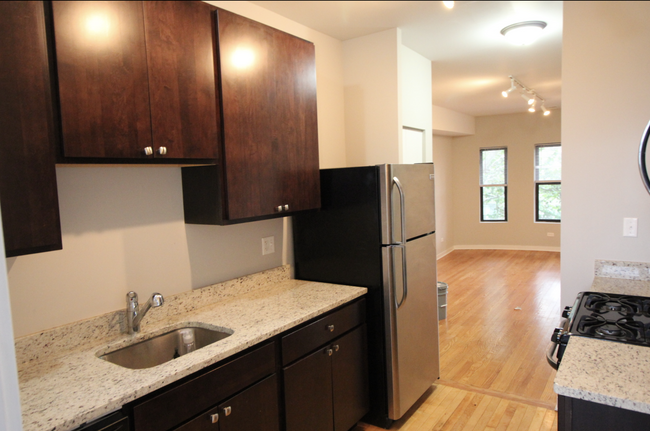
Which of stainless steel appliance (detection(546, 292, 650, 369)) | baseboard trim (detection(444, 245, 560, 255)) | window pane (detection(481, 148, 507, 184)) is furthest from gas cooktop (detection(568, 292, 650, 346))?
window pane (detection(481, 148, 507, 184))

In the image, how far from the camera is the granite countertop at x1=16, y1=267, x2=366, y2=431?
109 cm

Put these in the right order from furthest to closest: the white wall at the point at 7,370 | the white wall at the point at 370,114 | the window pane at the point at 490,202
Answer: the window pane at the point at 490,202
the white wall at the point at 370,114
the white wall at the point at 7,370

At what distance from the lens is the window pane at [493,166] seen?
746cm

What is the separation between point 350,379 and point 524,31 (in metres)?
1.91

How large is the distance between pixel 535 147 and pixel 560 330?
6.73 m

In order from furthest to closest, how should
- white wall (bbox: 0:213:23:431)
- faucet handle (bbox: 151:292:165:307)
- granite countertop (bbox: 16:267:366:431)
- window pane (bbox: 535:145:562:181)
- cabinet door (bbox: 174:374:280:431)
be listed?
window pane (bbox: 535:145:562:181) < faucet handle (bbox: 151:292:165:307) < cabinet door (bbox: 174:374:280:431) < granite countertop (bbox: 16:267:366:431) < white wall (bbox: 0:213:23:431)

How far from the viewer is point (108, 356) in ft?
4.84

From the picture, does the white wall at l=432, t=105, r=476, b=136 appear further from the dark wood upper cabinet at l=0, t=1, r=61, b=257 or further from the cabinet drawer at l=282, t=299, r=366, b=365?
the dark wood upper cabinet at l=0, t=1, r=61, b=257

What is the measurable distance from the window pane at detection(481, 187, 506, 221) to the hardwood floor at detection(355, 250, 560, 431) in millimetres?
1614

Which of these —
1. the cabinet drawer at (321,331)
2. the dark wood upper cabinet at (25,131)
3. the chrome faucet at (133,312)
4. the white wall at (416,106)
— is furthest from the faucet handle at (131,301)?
the white wall at (416,106)

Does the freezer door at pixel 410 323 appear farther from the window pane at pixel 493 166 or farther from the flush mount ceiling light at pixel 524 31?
the window pane at pixel 493 166

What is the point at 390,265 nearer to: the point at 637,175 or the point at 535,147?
the point at 637,175

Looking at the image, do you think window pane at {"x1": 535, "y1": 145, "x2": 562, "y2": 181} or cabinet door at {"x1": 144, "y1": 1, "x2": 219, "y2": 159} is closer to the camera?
cabinet door at {"x1": 144, "y1": 1, "x2": 219, "y2": 159}

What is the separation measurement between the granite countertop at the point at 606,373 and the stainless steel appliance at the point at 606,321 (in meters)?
0.05
